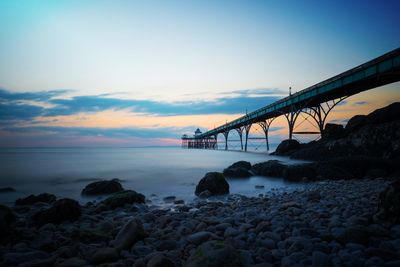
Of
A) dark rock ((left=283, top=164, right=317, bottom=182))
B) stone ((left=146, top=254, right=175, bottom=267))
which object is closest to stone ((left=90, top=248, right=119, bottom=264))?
stone ((left=146, top=254, right=175, bottom=267))

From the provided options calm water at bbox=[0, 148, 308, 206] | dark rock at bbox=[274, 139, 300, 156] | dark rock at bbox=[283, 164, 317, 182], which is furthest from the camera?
dark rock at bbox=[274, 139, 300, 156]

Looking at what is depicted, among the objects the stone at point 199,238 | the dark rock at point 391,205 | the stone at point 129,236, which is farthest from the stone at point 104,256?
the dark rock at point 391,205

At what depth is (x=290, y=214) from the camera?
188 inches

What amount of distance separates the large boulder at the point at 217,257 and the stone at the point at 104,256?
1.15 metres

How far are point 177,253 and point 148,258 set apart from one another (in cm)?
41

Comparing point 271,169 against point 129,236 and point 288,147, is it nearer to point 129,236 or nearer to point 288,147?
point 129,236

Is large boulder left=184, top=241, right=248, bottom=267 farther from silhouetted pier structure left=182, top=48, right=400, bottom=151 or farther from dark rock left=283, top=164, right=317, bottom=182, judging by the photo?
silhouetted pier structure left=182, top=48, right=400, bottom=151

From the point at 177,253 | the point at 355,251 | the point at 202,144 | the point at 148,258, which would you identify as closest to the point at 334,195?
the point at 355,251

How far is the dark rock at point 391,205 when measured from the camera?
3.75m

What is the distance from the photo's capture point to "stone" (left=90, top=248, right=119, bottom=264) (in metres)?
3.00

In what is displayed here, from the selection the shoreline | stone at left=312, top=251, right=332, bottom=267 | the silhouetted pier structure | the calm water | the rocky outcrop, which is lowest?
the calm water

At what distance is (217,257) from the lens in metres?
2.39

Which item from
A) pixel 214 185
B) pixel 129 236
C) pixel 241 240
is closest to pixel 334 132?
pixel 214 185

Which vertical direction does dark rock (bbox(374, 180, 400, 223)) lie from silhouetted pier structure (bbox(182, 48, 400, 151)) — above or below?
below
